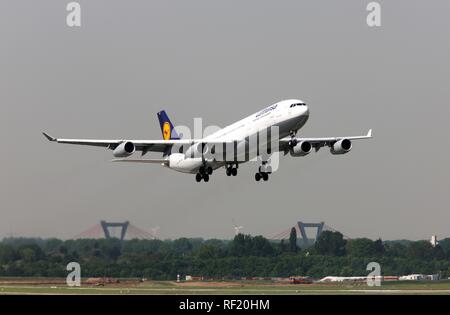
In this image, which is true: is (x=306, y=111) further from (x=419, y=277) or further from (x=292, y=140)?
(x=419, y=277)

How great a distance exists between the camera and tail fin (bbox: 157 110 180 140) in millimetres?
110500

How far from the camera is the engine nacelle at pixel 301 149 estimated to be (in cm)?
9544

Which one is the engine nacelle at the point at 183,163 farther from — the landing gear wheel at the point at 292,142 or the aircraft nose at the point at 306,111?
the aircraft nose at the point at 306,111

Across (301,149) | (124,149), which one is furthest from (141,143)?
(301,149)

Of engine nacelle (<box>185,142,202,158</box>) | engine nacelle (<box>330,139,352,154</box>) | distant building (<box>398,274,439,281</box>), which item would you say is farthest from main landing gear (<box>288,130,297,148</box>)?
distant building (<box>398,274,439,281</box>)

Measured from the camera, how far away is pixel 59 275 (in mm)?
98000

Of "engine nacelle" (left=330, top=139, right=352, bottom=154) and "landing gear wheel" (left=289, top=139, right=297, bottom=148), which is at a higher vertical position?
"engine nacelle" (left=330, top=139, right=352, bottom=154)

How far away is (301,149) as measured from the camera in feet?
313

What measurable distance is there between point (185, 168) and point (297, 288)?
559 inches

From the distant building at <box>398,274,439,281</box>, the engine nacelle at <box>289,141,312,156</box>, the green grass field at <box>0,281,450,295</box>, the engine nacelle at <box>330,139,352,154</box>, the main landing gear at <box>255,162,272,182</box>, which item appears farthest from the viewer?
the distant building at <box>398,274,439,281</box>

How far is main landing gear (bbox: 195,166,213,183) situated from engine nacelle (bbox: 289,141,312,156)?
23.5 ft

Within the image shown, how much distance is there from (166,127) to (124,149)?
738 inches

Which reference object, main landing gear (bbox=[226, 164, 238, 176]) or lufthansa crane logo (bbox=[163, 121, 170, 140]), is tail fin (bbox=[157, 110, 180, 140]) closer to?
lufthansa crane logo (bbox=[163, 121, 170, 140])
